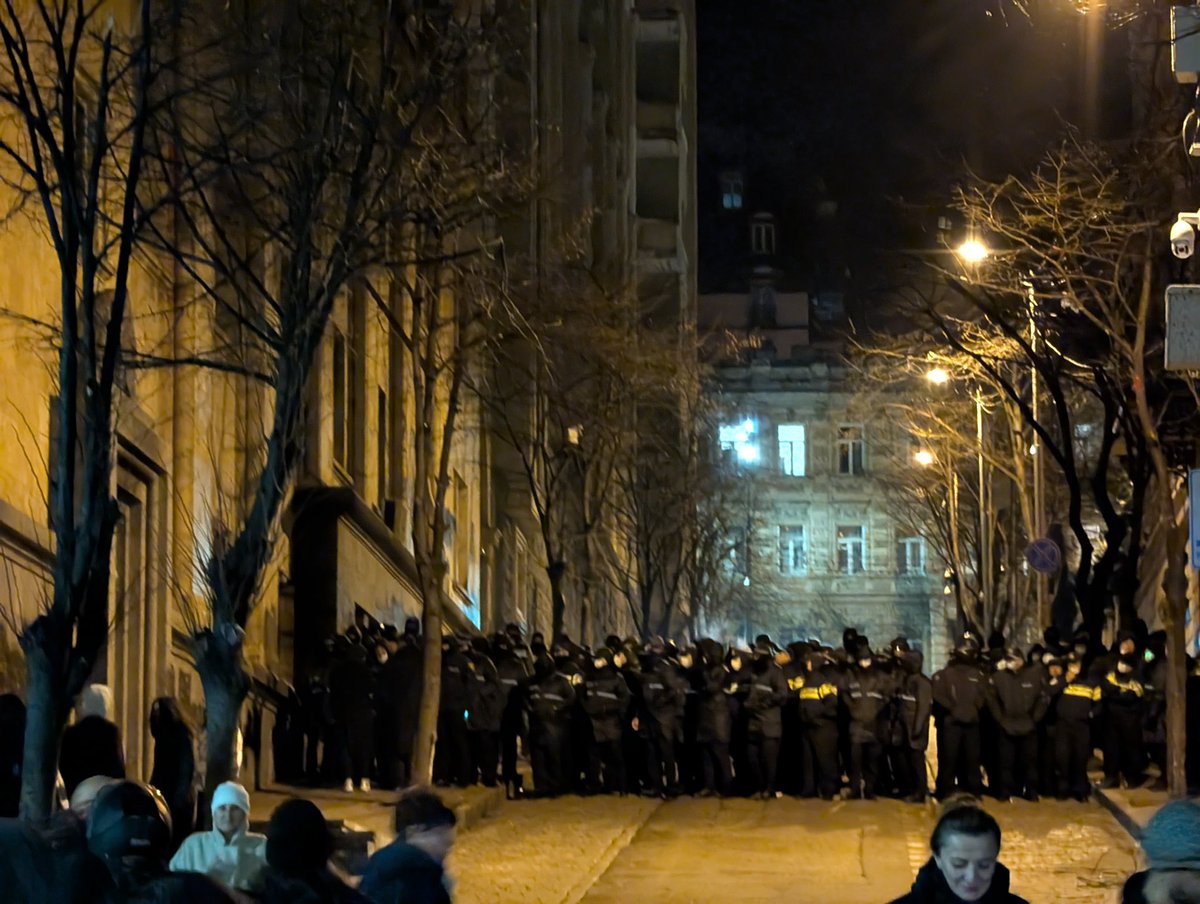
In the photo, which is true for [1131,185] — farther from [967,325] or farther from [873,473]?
[873,473]

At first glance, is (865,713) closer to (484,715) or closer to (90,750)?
(484,715)

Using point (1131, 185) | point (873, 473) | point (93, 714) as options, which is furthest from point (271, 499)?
point (873, 473)

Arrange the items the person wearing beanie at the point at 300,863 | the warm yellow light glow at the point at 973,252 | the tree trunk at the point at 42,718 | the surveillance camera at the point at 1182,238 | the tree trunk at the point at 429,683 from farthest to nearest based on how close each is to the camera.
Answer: the warm yellow light glow at the point at 973,252 → the tree trunk at the point at 429,683 → the surveillance camera at the point at 1182,238 → the tree trunk at the point at 42,718 → the person wearing beanie at the point at 300,863

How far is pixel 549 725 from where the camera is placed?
2325cm

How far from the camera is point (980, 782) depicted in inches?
922

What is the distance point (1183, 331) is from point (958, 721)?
892 centimetres

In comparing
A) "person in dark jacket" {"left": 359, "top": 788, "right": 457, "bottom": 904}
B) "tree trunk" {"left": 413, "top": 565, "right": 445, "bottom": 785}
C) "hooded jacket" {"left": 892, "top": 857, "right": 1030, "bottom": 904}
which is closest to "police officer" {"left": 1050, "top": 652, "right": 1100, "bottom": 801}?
"tree trunk" {"left": 413, "top": 565, "right": 445, "bottom": 785}

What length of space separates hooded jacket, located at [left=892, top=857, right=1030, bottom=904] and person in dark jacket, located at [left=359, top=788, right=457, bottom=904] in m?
1.63

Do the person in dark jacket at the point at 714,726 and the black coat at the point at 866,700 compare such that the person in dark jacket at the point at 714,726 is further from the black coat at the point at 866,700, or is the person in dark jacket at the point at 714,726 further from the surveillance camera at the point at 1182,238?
the surveillance camera at the point at 1182,238

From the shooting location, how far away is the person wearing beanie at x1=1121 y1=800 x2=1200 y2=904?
563 centimetres

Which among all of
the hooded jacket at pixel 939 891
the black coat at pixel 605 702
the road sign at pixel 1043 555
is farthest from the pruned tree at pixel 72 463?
the road sign at pixel 1043 555

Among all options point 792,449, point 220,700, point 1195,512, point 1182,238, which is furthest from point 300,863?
point 792,449

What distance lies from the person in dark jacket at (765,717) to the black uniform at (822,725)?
12.0 inches

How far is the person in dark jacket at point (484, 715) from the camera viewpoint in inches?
915
